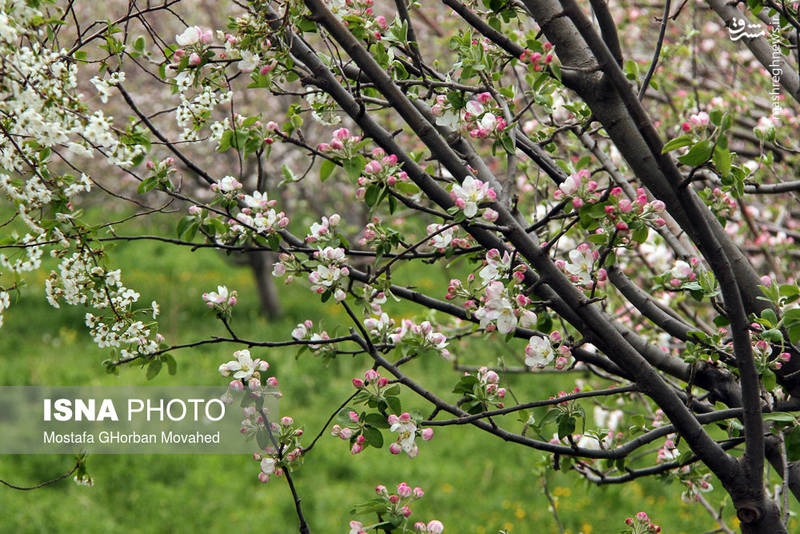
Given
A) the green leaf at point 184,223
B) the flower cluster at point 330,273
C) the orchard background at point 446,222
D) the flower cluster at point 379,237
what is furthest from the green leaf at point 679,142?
the green leaf at point 184,223

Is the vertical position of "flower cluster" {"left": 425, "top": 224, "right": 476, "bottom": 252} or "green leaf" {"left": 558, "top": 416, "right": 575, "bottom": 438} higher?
"flower cluster" {"left": 425, "top": 224, "right": 476, "bottom": 252}

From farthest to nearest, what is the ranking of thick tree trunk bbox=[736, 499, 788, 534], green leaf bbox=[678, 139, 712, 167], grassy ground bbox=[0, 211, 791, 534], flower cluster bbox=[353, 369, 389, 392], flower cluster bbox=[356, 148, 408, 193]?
1. grassy ground bbox=[0, 211, 791, 534]
2. thick tree trunk bbox=[736, 499, 788, 534]
3. flower cluster bbox=[353, 369, 389, 392]
4. flower cluster bbox=[356, 148, 408, 193]
5. green leaf bbox=[678, 139, 712, 167]

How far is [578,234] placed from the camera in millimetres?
3768

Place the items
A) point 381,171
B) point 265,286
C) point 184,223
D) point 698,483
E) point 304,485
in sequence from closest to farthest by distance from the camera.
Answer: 1. point 381,171
2. point 184,223
3. point 698,483
4. point 304,485
5. point 265,286

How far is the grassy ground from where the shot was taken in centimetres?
553

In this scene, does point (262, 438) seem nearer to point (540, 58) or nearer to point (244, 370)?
point (244, 370)

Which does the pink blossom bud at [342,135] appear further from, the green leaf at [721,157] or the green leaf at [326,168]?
the green leaf at [721,157]

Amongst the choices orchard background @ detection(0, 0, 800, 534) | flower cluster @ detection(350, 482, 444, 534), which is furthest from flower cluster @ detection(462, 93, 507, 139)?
flower cluster @ detection(350, 482, 444, 534)

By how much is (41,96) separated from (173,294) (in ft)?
29.2

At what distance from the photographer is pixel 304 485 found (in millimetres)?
6109

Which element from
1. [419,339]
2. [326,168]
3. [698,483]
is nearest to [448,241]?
[419,339]

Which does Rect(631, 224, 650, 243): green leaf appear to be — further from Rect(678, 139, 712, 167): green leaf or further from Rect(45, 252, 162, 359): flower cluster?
Rect(45, 252, 162, 359): flower cluster

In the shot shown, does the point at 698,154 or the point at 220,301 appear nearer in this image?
the point at 698,154

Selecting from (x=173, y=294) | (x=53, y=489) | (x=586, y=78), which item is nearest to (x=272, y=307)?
(x=173, y=294)
